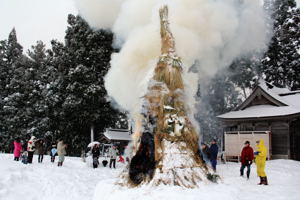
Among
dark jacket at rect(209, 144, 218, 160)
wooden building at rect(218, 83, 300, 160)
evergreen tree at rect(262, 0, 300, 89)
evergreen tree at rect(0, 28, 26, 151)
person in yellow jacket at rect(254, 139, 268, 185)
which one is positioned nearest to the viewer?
person in yellow jacket at rect(254, 139, 268, 185)

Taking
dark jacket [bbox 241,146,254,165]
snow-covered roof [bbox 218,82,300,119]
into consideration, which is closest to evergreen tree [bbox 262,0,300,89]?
snow-covered roof [bbox 218,82,300,119]

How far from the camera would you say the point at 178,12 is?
42.9ft

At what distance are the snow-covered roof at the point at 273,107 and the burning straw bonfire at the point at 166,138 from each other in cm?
1224

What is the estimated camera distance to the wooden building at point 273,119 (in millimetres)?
20500

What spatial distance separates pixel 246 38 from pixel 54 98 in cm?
1657

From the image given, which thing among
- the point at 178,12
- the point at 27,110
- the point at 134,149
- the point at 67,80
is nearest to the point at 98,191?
the point at 134,149

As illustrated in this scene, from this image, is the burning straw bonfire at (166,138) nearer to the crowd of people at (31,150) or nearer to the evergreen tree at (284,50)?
the crowd of people at (31,150)

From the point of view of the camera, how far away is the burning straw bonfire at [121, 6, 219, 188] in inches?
354

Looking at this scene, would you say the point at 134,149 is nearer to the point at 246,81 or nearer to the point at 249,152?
the point at 249,152

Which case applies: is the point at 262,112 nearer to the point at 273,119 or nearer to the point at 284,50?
the point at 273,119

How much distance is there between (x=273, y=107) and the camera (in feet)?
72.3

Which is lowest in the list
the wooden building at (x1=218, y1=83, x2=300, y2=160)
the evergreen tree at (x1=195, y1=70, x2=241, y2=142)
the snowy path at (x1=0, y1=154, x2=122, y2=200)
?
the snowy path at (x1=0, y1=154, x2=122, y2=200)

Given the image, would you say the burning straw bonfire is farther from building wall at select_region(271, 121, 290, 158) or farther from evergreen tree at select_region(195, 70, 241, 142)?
evergreen tree at select_region(195, 70, 241, 142)

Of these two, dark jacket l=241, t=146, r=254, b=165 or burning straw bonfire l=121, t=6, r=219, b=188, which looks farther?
dark jacket l=241, t=146, r=254, b=165
